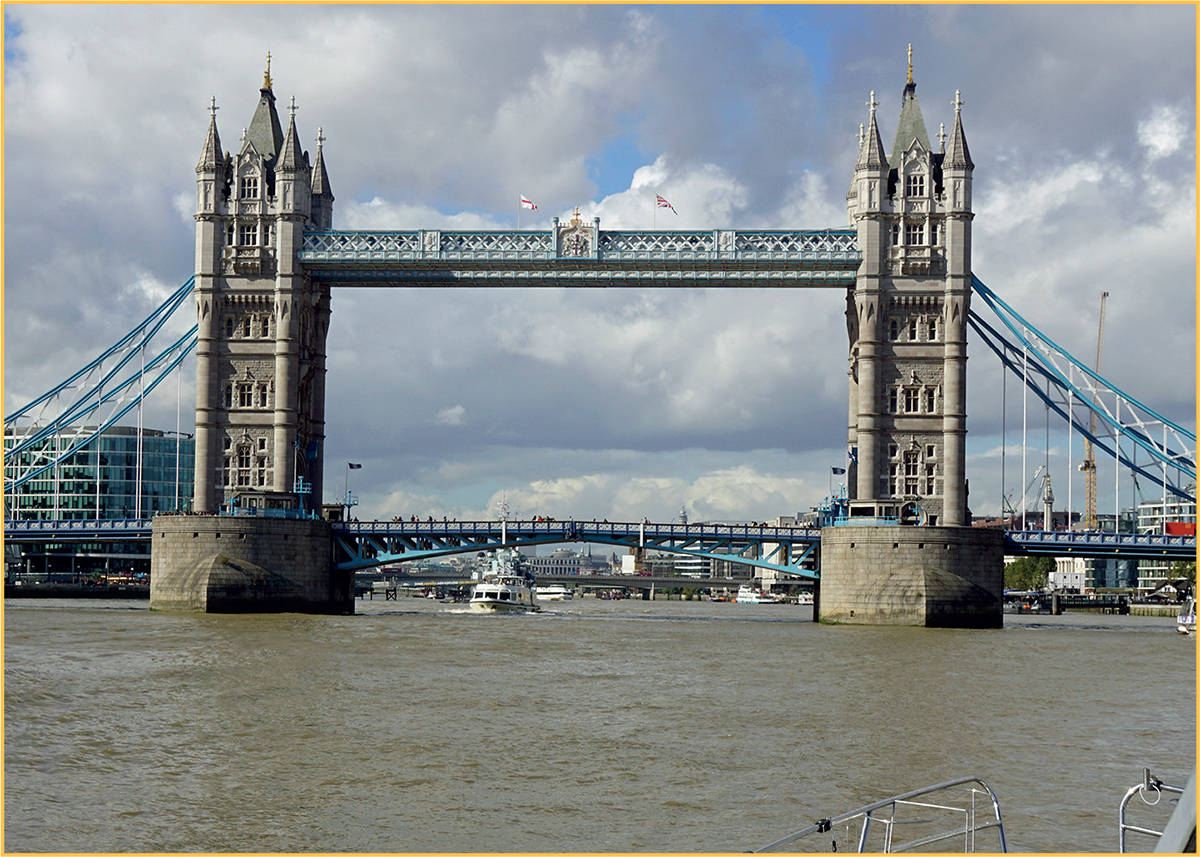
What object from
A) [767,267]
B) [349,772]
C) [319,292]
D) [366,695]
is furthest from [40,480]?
[349,772]

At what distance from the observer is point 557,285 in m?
88.0

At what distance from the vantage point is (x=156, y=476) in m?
160

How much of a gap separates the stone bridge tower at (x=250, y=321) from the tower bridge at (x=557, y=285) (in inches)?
4.7

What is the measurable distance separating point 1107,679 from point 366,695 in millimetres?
23895

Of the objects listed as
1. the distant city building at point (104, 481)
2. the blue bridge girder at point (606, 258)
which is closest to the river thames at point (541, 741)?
the blue bridge girder at point (606, 258)

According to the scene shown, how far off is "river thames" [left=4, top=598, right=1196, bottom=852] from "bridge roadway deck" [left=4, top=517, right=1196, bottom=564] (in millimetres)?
25364

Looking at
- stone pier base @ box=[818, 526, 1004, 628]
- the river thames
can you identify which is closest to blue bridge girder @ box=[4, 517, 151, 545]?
the river thames

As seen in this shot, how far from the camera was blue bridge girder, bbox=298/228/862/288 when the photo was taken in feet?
280

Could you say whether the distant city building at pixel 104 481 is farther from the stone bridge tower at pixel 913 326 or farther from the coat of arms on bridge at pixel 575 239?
the stone bridge tower at pixel 913 326

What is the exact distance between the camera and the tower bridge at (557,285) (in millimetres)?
81312

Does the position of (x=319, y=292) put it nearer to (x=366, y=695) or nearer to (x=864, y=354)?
(x=864, y=354)

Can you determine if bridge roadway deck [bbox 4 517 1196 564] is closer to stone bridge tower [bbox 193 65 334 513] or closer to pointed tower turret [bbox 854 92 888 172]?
stone bridge tower [bbox 193 65 334 513]

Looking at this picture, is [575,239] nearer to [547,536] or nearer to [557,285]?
[557,285]

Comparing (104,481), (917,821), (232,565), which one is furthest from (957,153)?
(104,481)
